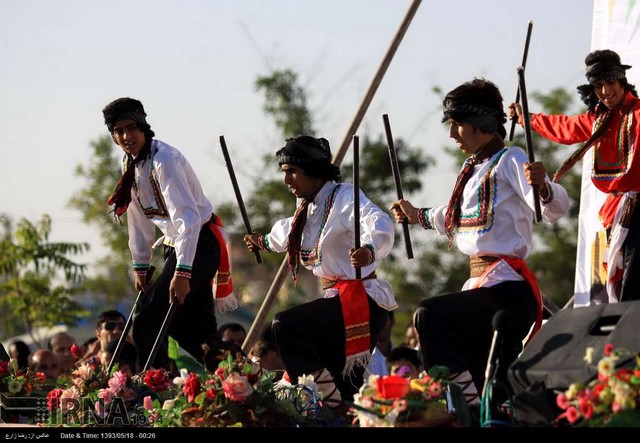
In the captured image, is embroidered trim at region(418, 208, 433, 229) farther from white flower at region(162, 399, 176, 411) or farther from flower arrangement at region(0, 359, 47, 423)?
flower arrangement at region(0, 359, 47, 423)

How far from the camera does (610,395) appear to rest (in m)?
3.61

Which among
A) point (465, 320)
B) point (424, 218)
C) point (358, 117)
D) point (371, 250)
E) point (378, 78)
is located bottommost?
point (465, 320)

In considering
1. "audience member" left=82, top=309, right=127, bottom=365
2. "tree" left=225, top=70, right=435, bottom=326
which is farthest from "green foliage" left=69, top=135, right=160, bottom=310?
"audience member" left=82, top=309, right=127, bottom=365

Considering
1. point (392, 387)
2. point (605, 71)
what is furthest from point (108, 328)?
point (392, 387)

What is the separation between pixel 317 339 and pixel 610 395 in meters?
2.49

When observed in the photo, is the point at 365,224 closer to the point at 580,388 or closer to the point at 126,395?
the point at 126,395

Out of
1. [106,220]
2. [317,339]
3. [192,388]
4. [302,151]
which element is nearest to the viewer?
[192,388]

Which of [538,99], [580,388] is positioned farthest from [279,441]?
[538,99]

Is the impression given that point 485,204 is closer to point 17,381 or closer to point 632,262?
point 632,262

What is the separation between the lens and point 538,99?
2669cm

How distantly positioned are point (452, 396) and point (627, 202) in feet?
6.38

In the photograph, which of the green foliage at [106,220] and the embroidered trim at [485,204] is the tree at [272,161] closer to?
the green foliage at [106,220]

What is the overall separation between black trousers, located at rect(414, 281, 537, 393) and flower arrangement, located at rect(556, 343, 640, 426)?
1.52 metres

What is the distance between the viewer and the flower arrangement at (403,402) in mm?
4105
